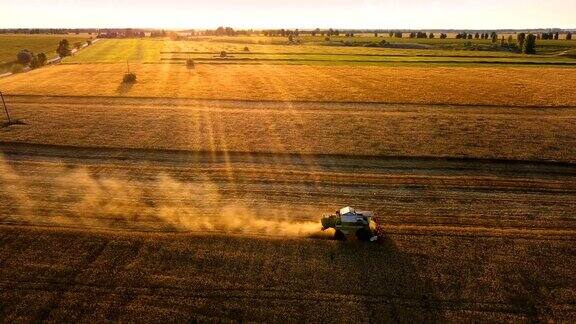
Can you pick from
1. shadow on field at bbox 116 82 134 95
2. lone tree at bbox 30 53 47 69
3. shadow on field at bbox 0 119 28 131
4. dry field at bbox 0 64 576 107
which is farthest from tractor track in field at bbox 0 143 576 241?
lone tree at bbox 30 53 47 69

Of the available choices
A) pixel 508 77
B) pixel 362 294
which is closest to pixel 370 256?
pixel 362 294

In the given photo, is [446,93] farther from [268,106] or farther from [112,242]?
[112,242]

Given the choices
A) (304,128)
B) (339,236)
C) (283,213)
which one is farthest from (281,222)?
(304,128)

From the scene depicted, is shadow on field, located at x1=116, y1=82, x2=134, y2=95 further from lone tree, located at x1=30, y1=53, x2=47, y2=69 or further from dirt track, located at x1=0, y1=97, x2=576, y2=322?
lone tree, located at x1=30, y1=53, x2=47, y2=69

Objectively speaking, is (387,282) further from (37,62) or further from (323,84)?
(37,62)

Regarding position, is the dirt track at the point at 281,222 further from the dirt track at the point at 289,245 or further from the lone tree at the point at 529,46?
the lone tree at the point at 529,46

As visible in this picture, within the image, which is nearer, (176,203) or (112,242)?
(112,242)

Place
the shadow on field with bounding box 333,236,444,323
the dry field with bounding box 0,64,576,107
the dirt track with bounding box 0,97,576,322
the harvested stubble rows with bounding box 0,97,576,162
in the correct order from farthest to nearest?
the dry field with bounding box 0,64,576,107
the harvested stubble rows with bounding box 0,97,576,162
the dirt track with bounding box 0,97,576,322
the shadow on field with bounding box 333,236,444,323
